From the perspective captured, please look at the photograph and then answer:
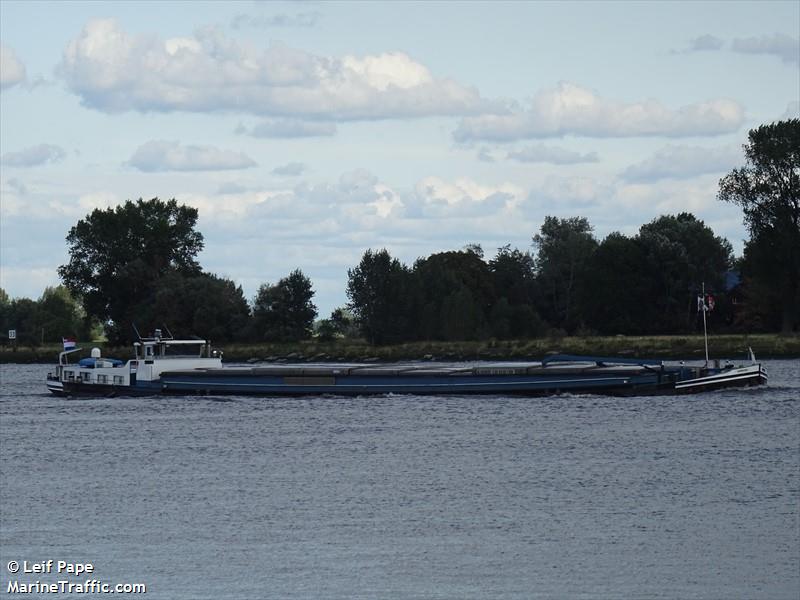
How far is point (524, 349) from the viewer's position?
11406cm

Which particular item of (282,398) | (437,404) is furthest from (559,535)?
(282,398)

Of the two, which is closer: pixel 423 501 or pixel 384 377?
pixel 423 501

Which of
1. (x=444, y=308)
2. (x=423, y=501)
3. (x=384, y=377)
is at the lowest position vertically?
(x=423, y=501)

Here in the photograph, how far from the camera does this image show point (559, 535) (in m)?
34.5

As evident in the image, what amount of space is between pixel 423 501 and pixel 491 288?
11563cm

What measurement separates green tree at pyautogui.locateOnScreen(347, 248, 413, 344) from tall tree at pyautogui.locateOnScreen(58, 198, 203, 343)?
25031 mm

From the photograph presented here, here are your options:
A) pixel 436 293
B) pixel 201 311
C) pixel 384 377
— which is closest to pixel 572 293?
pixel 436 293

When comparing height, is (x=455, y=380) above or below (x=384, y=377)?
below

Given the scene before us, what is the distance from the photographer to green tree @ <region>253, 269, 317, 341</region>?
138 meters

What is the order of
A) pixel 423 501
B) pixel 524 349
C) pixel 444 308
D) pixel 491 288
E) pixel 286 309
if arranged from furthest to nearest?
1. pixel 491 288
2. pixel 286 309
3. pixel 444 308
4. pixel 524 349
5. pixel 423 501

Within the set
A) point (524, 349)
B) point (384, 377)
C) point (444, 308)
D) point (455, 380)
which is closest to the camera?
point (455, 380)

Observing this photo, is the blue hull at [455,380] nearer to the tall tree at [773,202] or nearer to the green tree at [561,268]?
the tall tree at [773,202]

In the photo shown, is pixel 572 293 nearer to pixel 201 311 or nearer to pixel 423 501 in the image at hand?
pixel 201 311

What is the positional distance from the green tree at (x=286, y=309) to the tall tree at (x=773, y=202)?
4281 centimetres
